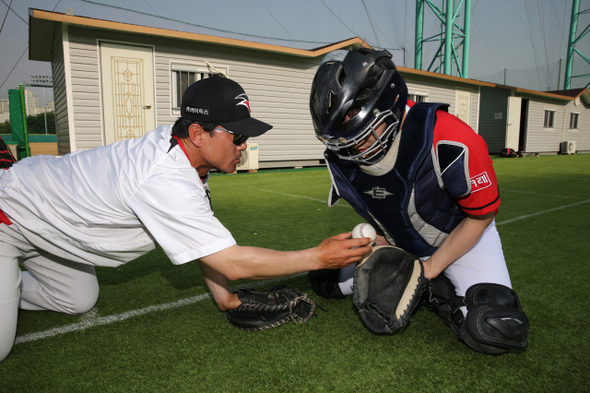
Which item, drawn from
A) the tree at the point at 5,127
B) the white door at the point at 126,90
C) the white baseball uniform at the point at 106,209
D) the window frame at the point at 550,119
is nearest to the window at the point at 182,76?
the white door at the point at 126,90

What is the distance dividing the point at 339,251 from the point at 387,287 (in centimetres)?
66

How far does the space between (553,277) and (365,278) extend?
2.23m

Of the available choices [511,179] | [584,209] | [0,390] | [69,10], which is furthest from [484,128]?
[0,390]

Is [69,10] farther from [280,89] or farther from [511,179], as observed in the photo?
[511,179]

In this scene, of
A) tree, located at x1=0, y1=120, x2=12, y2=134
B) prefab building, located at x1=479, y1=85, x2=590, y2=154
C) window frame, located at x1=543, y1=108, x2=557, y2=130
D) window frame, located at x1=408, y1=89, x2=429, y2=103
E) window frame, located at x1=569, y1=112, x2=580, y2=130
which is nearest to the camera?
window frame, located at x1=408, y1=89, x2=429, y2=103

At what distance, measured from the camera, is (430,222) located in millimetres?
2582

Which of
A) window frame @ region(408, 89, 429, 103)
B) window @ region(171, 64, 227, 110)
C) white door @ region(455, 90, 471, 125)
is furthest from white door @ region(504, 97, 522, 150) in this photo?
window @ region(171, 64, 227, 110)

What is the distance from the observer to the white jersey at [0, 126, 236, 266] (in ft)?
6.49

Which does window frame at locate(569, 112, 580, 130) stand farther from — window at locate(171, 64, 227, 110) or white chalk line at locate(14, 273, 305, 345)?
white chalk line at locate(14, 273, 305, 345)

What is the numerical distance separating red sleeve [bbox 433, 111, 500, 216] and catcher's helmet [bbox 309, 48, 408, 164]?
0.32 m

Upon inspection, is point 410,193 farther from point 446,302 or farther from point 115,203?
point 115,203

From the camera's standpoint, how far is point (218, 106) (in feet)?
7.22

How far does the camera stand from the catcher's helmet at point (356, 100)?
216 cm

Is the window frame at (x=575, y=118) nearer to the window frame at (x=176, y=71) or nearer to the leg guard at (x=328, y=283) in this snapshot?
the window frame at (x=176, y=71)
